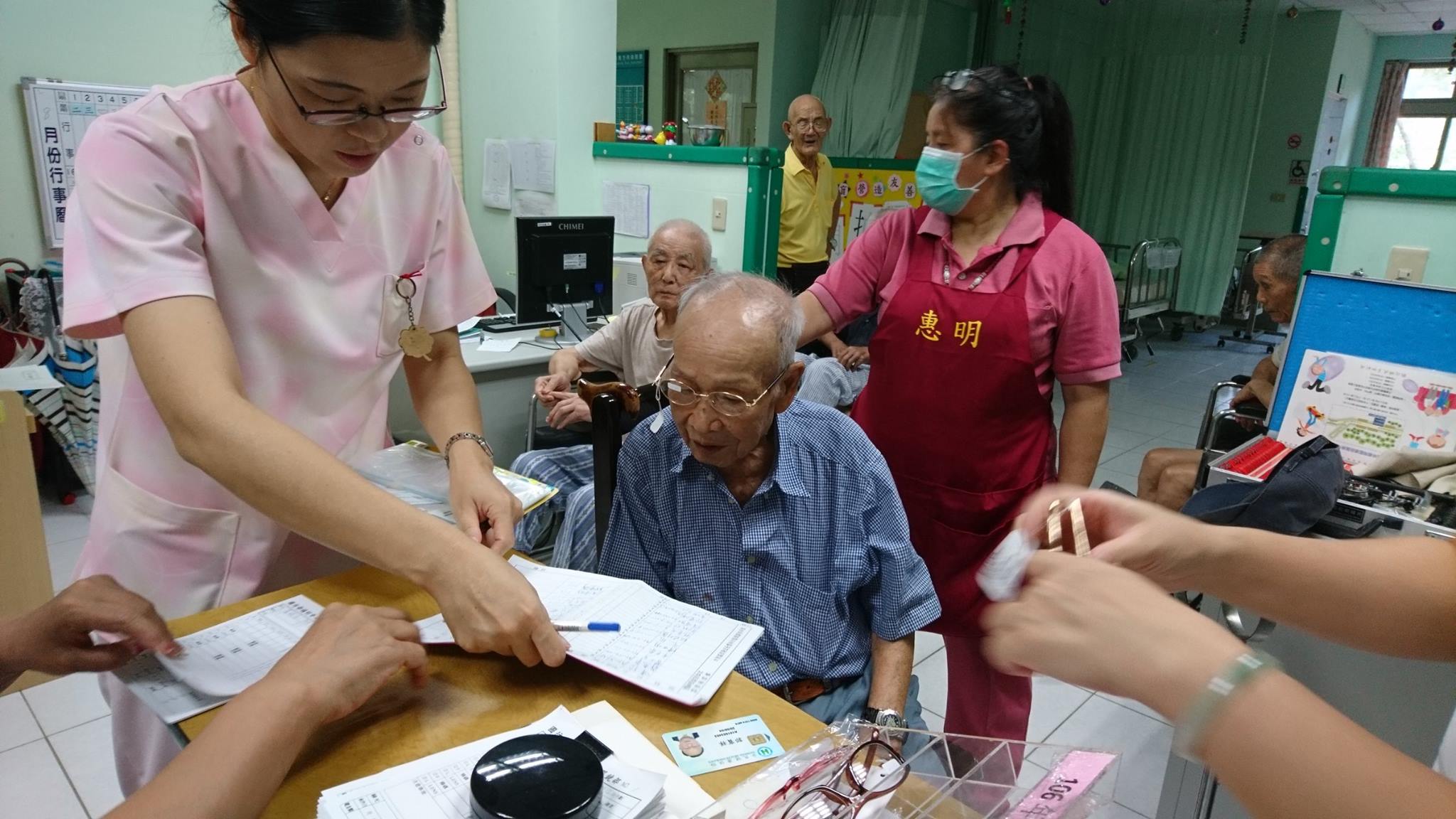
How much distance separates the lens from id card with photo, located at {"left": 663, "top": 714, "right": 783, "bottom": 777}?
0.90 meters

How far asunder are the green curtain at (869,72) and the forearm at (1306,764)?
6.36m

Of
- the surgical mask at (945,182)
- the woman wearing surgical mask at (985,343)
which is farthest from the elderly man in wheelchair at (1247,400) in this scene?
the surgical mask at (945,182)

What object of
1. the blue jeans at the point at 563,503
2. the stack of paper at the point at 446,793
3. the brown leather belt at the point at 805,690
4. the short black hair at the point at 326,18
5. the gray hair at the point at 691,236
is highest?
the short black hair at the point at 326,18

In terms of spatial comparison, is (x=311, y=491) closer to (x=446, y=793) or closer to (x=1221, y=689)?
(x=446, y=793)

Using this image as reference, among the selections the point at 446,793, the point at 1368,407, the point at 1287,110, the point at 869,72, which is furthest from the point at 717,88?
the point at 446,793

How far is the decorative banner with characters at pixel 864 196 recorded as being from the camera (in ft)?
16.2

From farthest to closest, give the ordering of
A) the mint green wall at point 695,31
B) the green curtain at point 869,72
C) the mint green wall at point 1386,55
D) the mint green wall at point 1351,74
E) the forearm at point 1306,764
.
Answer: the mint green wall at point 1386,55
the mint green wall at point 1351,74
the mint green wall at point 695,31
the green curtain at point 869,72
the forearm at point 1306,764

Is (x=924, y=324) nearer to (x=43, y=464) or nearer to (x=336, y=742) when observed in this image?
(x=336, y=742)

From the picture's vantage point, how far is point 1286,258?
2.97 metres

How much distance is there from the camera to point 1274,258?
9.84 feet

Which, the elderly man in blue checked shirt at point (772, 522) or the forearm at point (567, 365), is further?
the forearm at point (567, 365)

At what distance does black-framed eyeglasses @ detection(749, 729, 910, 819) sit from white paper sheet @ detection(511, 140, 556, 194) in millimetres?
Result: 3997

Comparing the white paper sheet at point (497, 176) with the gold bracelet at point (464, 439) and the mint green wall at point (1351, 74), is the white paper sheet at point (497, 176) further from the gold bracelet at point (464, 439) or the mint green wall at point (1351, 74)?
the mint green wall at point (1351, 74)

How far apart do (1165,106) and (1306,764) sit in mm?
8501
